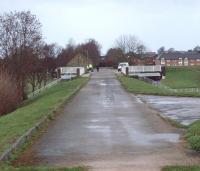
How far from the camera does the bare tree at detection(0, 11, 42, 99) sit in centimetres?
4459

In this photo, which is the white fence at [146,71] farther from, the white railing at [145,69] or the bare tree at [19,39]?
the bare tree at [19,39]

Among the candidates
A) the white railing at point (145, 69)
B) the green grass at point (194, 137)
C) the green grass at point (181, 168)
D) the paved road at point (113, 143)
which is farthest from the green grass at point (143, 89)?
the white railing at point (145, 69)

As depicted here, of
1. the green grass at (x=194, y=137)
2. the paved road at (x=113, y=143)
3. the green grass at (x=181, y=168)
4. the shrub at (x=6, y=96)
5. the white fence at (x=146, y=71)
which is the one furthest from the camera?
the white fence at (x=146, y=71)

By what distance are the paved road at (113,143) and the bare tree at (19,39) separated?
25894 millimetres

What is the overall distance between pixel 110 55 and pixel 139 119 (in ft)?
Result: 444

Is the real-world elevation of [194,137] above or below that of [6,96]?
above

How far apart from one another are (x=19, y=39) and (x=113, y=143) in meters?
34.3

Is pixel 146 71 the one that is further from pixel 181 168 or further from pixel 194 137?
pixel 181 168

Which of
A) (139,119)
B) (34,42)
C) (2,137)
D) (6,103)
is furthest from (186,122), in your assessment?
(34,42)

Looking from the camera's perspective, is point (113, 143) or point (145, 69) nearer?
point (113, 143)

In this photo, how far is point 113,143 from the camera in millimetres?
12266

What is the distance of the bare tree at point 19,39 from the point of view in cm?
4459

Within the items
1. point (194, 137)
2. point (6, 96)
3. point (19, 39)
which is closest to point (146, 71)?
point (19, 39)

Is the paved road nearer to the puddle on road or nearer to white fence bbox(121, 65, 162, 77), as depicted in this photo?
the puddle on road
